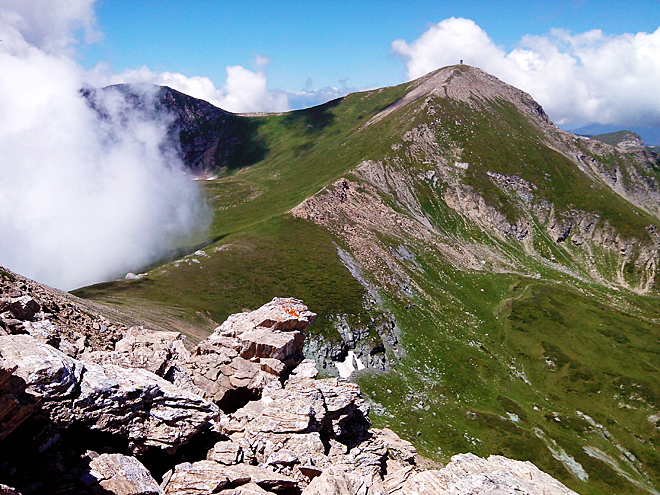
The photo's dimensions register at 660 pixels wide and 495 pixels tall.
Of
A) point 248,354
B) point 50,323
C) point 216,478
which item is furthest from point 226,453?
point 50,323

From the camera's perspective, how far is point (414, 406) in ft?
314

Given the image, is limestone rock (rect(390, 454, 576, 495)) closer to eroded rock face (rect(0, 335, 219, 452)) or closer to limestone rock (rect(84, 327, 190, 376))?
eroded rock face (rect(0, 335, 219, 452))

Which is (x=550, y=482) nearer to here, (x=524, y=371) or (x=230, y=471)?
(x=230, y=471)

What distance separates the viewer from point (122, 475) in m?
19.4

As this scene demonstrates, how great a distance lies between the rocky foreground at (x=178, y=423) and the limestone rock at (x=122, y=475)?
0.18ft

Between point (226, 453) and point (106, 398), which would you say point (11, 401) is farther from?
point (226, 453)

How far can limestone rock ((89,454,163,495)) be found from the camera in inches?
739

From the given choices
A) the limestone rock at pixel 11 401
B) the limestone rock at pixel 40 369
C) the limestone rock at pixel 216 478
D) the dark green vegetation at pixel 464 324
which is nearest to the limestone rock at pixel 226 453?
the limestone rock at pixel 216 478

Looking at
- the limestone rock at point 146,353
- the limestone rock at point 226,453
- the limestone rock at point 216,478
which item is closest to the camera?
the limestone rock at point 216,478

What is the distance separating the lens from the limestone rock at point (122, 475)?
1878 cm

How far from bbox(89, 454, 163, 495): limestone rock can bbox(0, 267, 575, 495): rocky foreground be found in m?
0.06

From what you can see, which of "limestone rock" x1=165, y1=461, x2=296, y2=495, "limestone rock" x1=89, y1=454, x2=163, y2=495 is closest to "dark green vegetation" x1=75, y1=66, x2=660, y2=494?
"limestone rock" x1=165, y1=461, x2=296, y2=495

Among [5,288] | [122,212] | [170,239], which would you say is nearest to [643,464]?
[5,288]

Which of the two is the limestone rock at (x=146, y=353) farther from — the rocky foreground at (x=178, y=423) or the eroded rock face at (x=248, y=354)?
the eroded rock face at (x=248, y=354)
